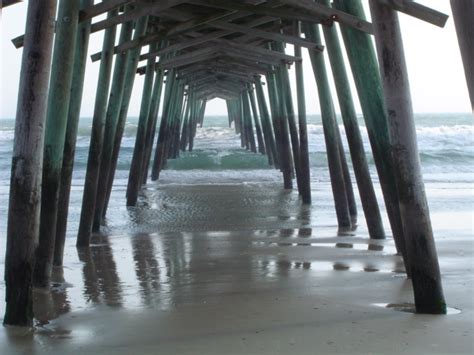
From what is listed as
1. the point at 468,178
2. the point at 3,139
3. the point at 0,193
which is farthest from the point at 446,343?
the point at 3,139

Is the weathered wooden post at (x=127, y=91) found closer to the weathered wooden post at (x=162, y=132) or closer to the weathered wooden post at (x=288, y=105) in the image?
the weathered wooden post at (x=288, y=105)

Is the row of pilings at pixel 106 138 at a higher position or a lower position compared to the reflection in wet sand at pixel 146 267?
higher

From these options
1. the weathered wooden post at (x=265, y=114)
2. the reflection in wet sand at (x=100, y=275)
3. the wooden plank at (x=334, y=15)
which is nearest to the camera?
the reflection in wet sand at (x=100, y=275)

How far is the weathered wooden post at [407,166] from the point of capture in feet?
10.5

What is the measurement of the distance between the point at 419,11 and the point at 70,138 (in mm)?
2397

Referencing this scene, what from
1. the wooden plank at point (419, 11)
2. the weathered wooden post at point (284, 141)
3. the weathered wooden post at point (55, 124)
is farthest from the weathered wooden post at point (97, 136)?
the weathered wooden post at point (284, 141)

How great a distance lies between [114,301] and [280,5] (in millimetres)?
4897

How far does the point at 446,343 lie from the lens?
2734 millimetres

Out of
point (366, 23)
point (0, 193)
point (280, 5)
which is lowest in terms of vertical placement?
point (0, 193)

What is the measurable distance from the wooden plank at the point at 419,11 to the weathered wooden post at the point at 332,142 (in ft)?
12.2

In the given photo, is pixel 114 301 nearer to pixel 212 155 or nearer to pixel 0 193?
pixel 0 193

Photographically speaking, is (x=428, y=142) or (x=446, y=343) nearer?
(x=446, y=343)

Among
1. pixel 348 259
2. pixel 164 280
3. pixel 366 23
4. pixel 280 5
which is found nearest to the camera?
pixel 164 280

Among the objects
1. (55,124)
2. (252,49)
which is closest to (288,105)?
(252,49)
